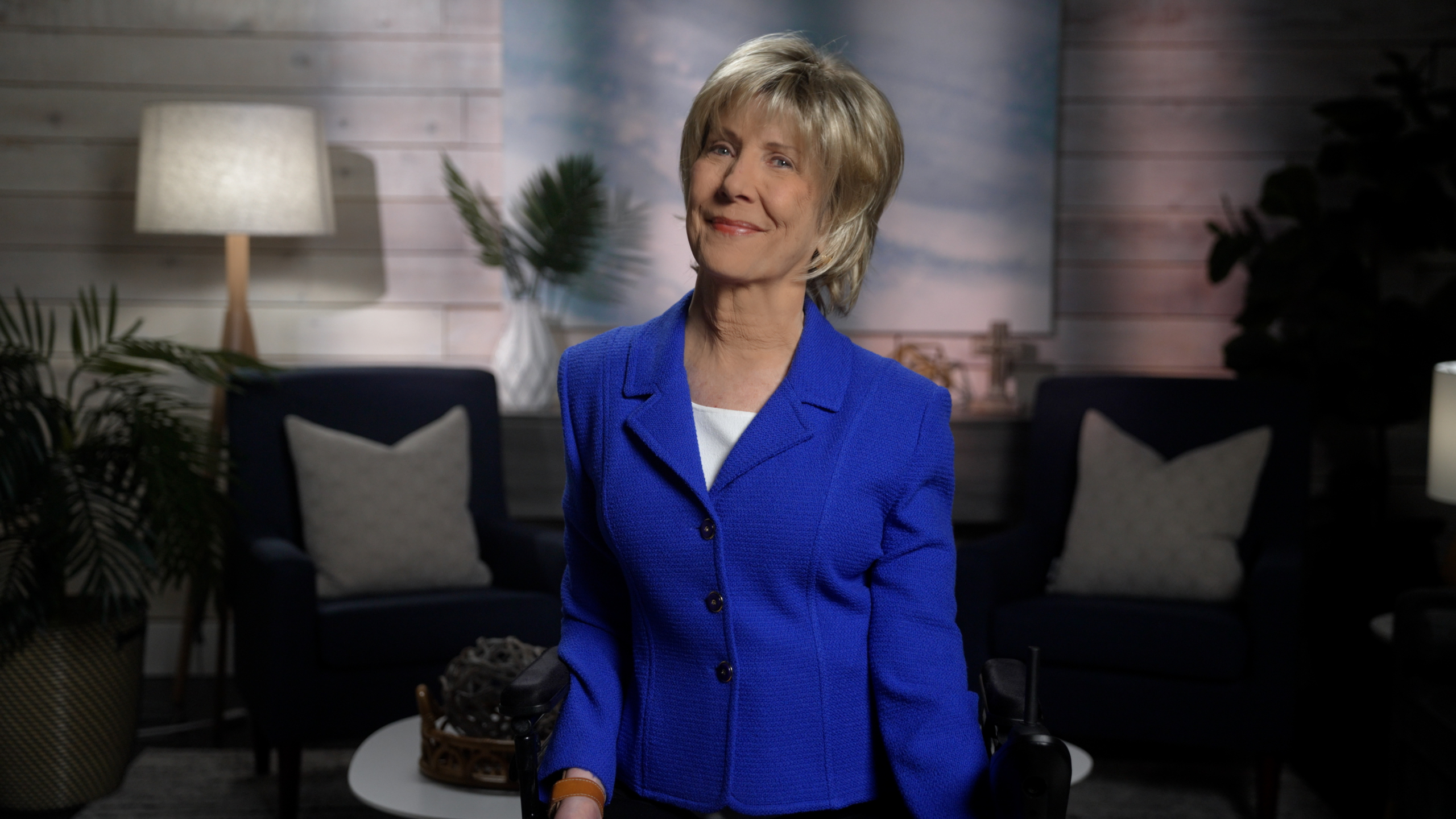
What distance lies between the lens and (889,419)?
1195mm

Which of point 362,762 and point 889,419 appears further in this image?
point 362,762

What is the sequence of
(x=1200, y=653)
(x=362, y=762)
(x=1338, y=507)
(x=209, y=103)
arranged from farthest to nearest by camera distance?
1. (x=1338, y=507)
2. (x=209, y=103)
3. (x=1200, y=653)
4. (x=362, y=762)

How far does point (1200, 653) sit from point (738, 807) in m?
1.80

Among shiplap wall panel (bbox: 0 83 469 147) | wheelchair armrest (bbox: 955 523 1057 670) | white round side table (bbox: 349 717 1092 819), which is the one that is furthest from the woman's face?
shiplap wall panel (bbox: 0 83 469 147)

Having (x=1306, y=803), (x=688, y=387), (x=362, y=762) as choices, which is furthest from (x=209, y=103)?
A: (x=1306, y=803)

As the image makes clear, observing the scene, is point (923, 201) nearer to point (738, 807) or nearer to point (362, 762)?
point (362, 762)

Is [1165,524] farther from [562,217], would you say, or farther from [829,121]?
[829,121]

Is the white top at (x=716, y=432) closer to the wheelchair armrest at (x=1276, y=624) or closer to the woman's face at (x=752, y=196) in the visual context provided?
the woman's face at (x=752, y=196)

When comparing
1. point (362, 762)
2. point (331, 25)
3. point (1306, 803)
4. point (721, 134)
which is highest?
point (331, 25)

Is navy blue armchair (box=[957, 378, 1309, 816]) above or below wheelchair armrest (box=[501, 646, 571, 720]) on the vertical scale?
below

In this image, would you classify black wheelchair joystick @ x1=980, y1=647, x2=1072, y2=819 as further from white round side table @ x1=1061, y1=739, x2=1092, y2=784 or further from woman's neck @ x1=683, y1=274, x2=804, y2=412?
white round side table @ x1=1061, y1=739, x2=1092, y2=784

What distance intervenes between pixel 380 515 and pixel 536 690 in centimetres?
170

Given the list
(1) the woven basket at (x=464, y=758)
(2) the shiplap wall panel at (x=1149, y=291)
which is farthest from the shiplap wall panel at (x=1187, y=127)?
(1) the woven basket at (x=464, y=758)

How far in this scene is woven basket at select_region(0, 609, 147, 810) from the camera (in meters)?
2.58
